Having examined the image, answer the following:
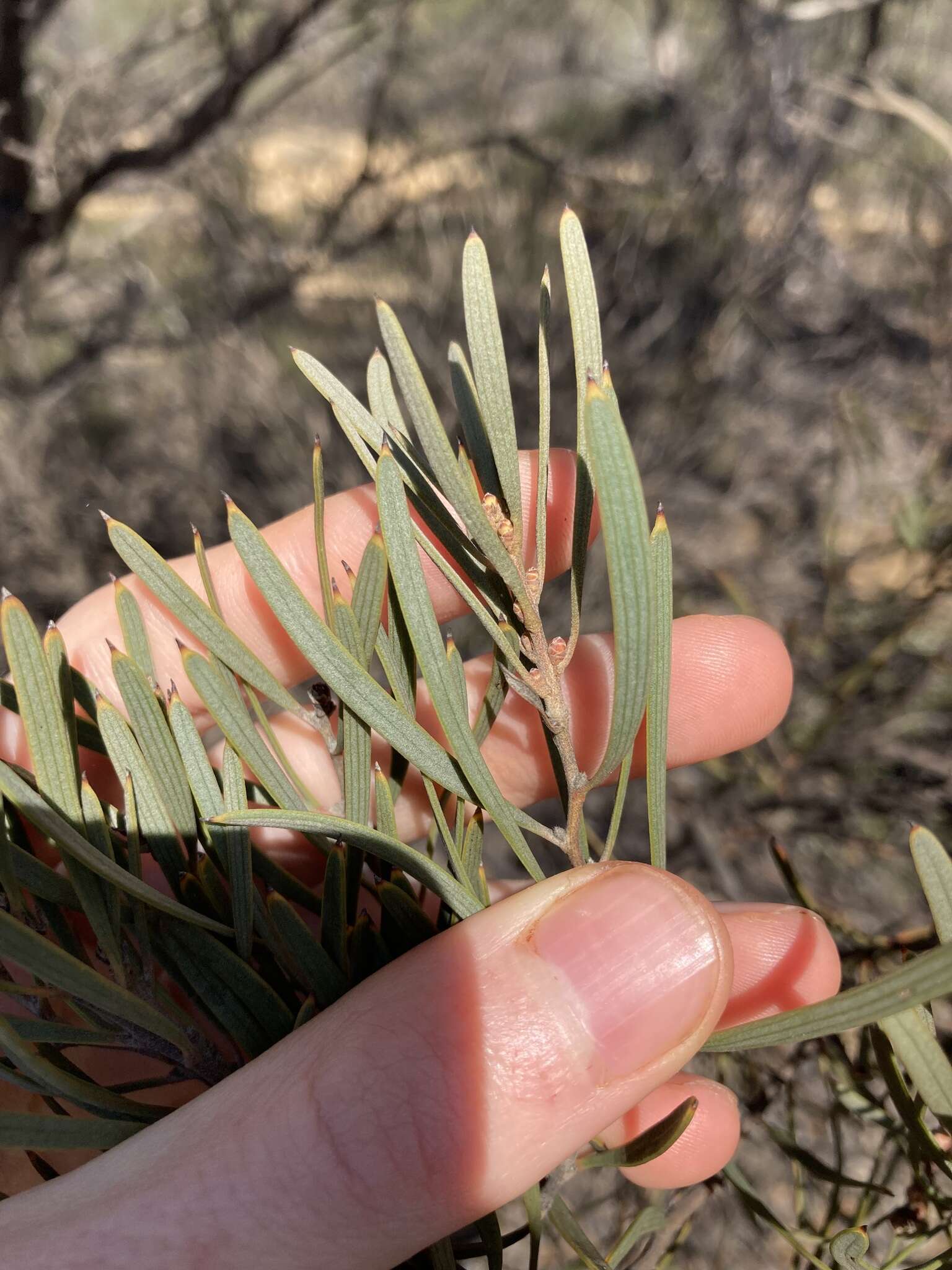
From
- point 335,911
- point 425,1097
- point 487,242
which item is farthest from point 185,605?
point 487,242

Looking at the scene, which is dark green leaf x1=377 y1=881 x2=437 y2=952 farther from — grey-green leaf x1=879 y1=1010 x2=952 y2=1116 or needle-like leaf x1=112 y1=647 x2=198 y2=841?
grey-green leaf x1=879 y1=1010 x2=952 y2=1116

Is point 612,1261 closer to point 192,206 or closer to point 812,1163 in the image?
point 812,1163

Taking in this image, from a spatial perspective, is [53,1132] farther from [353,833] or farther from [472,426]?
[472,426]

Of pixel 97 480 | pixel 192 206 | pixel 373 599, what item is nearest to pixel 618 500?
pixel 373 599

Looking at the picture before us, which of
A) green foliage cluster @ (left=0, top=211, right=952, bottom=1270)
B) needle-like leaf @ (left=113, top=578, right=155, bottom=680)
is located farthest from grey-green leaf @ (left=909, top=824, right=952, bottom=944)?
needle-like leaf @ (left=113, top=578, right=155, bottom=680)

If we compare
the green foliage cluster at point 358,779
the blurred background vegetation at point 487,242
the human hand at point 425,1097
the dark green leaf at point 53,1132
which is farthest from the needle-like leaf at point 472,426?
the blurred background vegetation at point 487,242

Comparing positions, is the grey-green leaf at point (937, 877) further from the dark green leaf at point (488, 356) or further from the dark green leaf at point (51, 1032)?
the dark green leaf at point (51, 1032)
